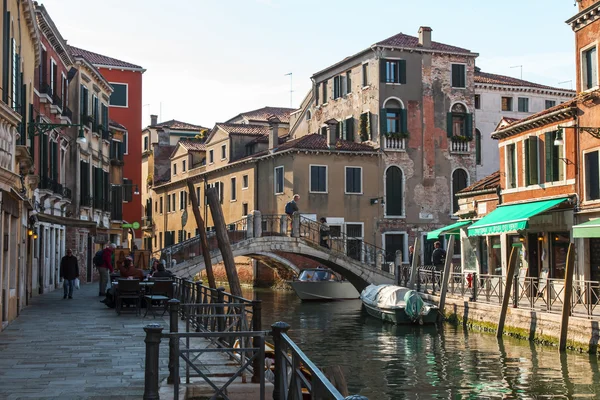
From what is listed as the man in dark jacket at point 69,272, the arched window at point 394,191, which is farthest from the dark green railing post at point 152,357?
the arched window at point 394,191

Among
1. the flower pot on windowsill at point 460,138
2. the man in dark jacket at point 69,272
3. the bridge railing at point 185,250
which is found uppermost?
the flower pot on windowsill at point 460,138

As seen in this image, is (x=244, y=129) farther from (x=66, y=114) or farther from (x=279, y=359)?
(x=279, y=359)

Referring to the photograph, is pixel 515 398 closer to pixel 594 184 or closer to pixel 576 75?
pixel 594 184

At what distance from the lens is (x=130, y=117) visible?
143 ft

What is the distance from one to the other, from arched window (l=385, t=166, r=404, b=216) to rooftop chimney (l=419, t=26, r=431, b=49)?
576 cm

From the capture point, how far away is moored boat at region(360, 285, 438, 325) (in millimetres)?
24297

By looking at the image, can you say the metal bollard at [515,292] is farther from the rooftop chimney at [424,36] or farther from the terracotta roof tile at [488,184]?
the rooftop chimney at [424,36]

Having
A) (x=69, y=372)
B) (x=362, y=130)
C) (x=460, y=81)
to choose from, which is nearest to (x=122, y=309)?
(x=69, y=372)

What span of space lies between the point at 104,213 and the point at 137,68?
11.4 metres

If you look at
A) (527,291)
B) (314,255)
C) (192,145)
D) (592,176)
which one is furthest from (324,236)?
(192,145)

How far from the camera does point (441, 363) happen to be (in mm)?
17297

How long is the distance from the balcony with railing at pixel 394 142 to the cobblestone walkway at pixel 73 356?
22.2 meters

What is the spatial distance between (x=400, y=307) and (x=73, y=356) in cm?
1511

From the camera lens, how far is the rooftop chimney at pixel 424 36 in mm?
38594
